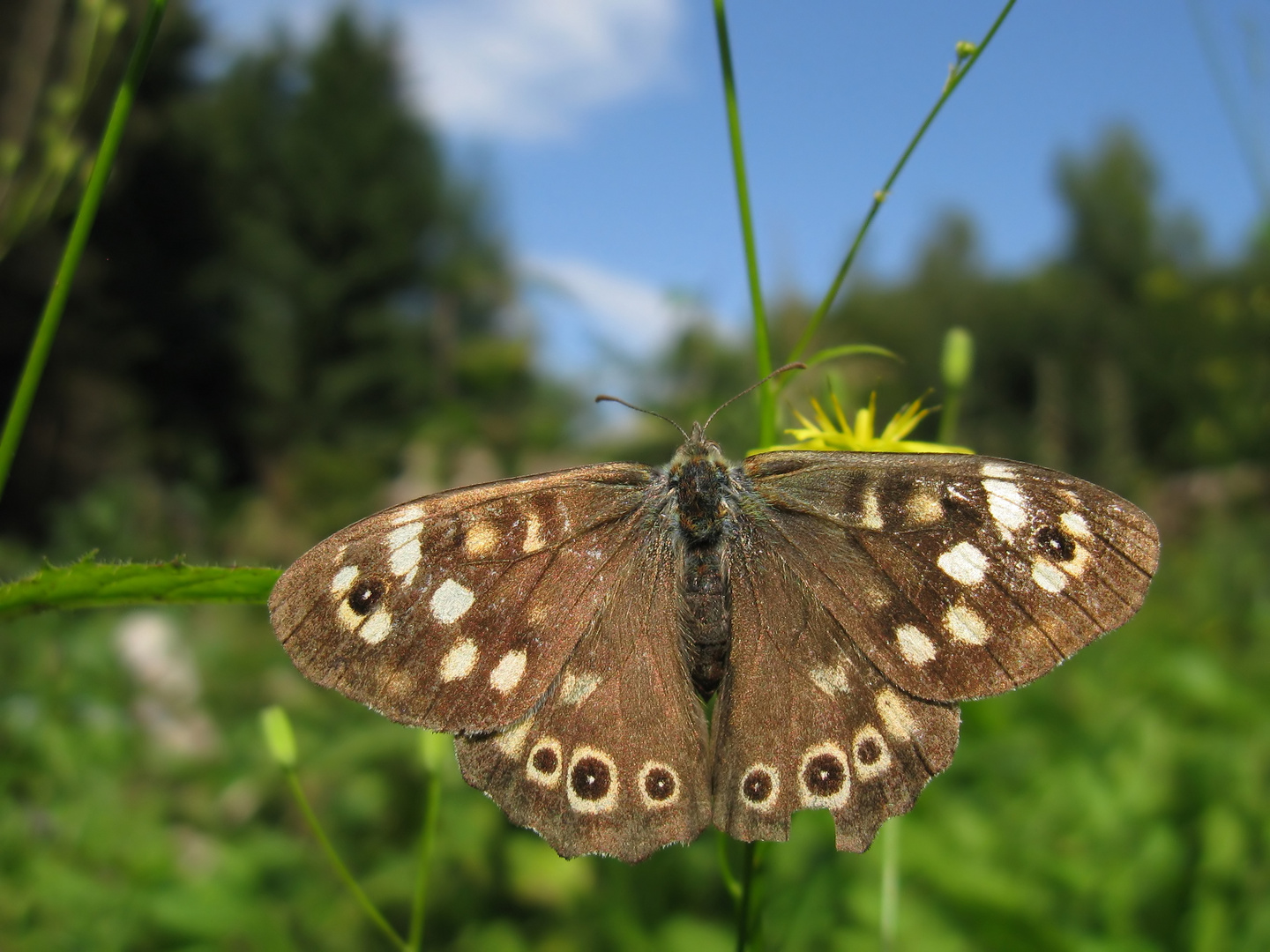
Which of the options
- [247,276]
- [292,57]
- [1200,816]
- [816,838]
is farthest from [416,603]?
[292,57]

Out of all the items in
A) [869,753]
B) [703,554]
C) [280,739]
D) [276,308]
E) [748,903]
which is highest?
[703,554]

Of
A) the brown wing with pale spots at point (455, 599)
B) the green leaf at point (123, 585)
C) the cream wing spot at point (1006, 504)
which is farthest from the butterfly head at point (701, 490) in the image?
the green leaf at point (123, 585)

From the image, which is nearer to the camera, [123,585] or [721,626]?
[123,585]

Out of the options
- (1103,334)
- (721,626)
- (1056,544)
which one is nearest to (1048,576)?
(1056,544)

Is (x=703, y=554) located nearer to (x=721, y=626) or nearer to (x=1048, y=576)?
(x=721, y=626)

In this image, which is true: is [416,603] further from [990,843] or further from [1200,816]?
[1200,816]

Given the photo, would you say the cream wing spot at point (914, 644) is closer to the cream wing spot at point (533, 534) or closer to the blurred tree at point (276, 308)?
the cream wing spot at point (533, 534)
